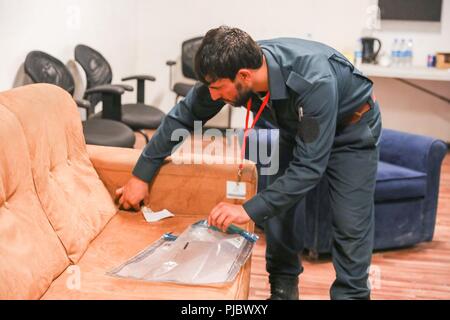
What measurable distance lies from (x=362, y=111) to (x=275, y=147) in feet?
1.38

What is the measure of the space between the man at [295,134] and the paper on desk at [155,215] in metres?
0.07

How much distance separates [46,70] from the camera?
3.36 metres

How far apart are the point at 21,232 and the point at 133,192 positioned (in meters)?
0.62

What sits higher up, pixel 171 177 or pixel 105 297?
pixel 171 177

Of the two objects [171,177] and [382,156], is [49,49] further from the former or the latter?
[382,156]

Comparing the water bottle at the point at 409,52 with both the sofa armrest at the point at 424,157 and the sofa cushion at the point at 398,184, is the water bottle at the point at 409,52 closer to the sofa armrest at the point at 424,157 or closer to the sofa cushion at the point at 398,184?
the sofa armrest at the point at 424,157

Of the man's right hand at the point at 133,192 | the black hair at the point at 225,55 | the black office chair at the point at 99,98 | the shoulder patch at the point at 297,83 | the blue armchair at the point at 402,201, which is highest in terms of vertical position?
the black hair at the point at 225,55

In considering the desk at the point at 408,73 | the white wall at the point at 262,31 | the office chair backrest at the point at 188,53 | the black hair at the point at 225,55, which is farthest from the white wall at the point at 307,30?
the black hair at the point at 225,55

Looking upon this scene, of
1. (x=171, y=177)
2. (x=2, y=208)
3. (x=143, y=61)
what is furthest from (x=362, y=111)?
(x=143, y=61)

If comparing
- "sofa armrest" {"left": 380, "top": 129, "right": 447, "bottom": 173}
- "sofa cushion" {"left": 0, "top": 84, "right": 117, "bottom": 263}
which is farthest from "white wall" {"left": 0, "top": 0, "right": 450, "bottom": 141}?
"sofa cushion" {"left": 0, "top": 84, "right": 117, "bottom": 263}

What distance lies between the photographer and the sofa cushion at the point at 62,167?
72.4 inches

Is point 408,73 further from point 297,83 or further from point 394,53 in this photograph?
point 297,83

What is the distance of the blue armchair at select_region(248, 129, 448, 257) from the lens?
2.86 meters

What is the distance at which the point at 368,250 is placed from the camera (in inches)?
84.4
